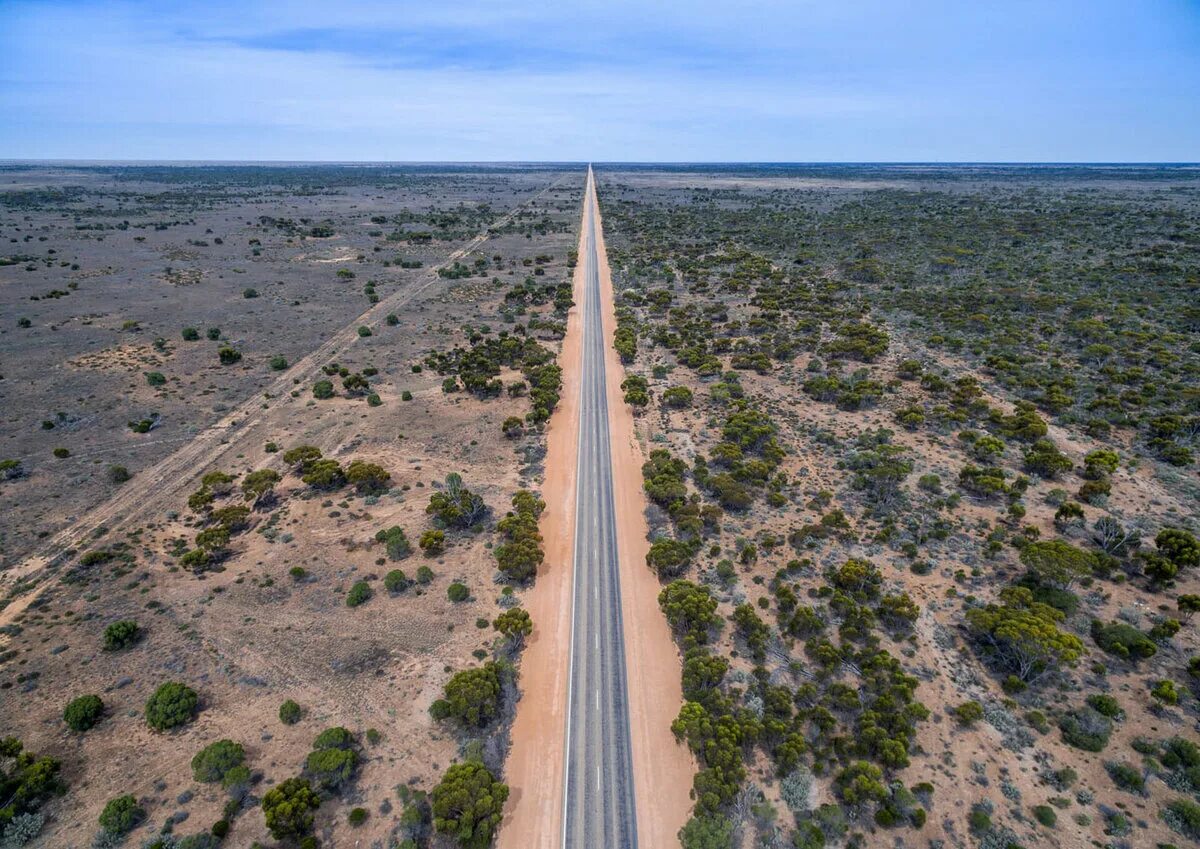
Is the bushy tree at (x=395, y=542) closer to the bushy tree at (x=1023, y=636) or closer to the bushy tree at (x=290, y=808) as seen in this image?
the bushy tree at (x=290, y=808)

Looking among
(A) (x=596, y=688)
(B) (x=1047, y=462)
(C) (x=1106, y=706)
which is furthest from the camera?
(B) (x=1047, y=462)

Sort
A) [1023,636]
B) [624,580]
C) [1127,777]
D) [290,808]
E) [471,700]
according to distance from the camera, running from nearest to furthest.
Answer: [290,808] → [1127,777] → [471,700] → [1023,636] → [624,580]

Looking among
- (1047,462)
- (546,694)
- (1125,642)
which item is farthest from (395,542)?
(1047,462)

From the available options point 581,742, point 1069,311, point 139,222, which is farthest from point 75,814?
point 139,222

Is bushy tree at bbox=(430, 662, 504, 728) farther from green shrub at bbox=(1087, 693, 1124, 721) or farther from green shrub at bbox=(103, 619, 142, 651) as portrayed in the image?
green shrub at bbox=(1087, 693, 1124, 721)

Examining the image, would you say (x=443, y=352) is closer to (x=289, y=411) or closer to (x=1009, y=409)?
(x=289, y=411)

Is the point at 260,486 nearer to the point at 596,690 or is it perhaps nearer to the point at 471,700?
the point at 471,700
